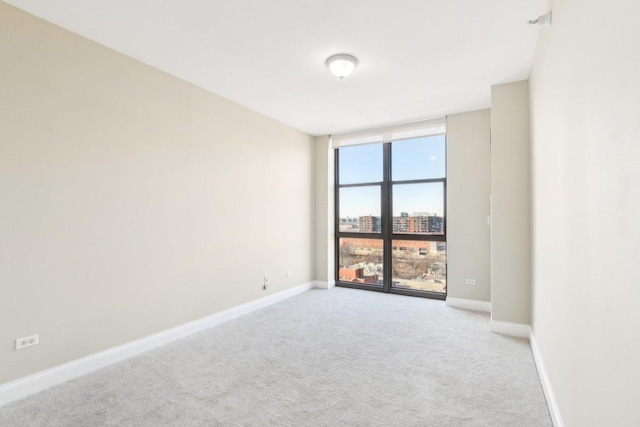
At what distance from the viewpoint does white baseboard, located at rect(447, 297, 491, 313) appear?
4254mm

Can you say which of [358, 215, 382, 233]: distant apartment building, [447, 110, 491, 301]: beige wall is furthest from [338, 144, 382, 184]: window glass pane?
[447, 110, 491, 301]: beige wall

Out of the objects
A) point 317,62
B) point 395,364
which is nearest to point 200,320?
point 395,364

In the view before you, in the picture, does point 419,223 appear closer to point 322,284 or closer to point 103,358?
point 322,284

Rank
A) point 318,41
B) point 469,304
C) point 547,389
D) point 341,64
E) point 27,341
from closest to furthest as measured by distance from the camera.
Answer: point 547,389 < point 27,341 < point 318,41 < point 341,64 < point 469,304

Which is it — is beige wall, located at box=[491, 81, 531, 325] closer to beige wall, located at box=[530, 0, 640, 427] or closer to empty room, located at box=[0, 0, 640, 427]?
empty room, located at box=[0, 0, 640, 427]

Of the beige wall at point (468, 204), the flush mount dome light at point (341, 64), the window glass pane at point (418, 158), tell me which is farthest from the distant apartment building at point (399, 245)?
the flush mount dome light at point (341, 64)

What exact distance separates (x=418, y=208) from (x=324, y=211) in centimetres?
161

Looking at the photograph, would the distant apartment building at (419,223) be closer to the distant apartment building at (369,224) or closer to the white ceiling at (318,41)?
the distant apartment building at (369,224)

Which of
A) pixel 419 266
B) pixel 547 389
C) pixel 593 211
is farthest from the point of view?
pixel 419 266

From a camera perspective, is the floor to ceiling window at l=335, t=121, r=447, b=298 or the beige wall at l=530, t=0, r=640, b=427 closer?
the beige wall at l=530, t=0, r=640, b=427

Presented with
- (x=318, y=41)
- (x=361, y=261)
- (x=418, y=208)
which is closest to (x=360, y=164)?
(x=418, y=208)

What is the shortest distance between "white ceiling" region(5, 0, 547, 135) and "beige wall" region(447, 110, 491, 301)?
57cm

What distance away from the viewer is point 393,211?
5211mm

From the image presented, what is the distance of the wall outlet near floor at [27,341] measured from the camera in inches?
88.8
